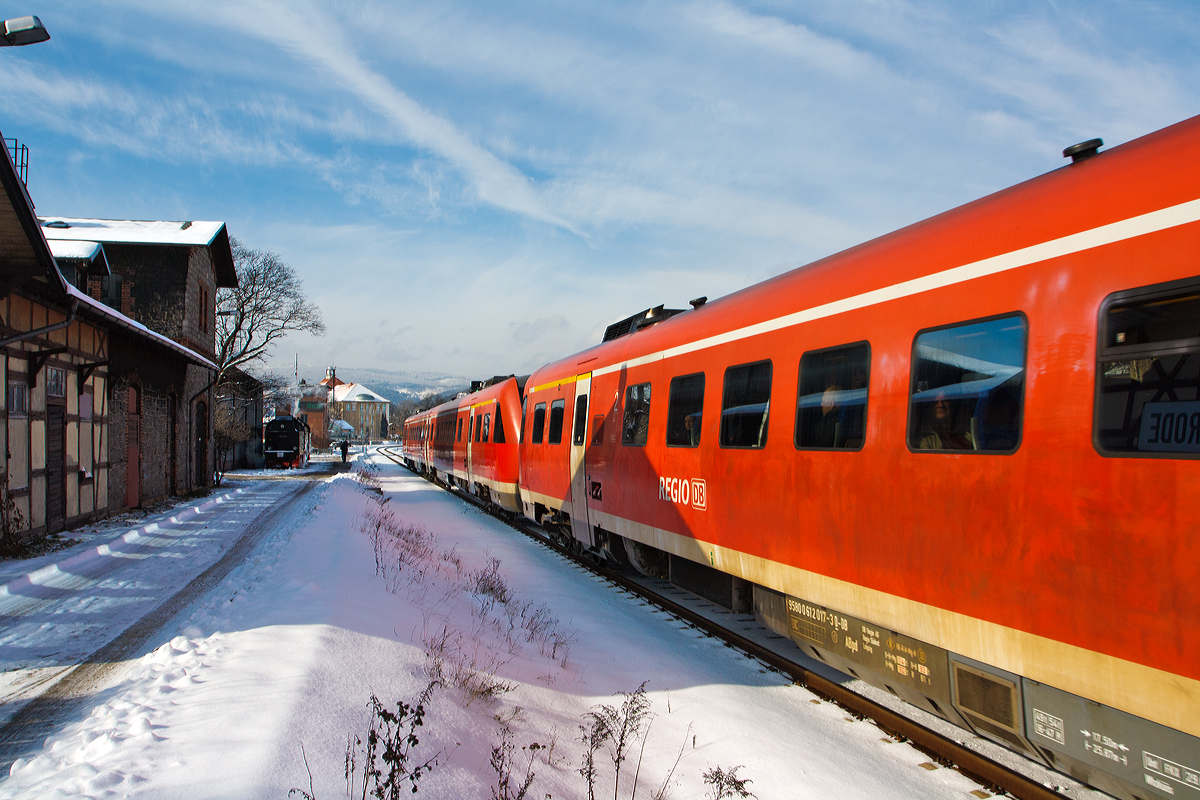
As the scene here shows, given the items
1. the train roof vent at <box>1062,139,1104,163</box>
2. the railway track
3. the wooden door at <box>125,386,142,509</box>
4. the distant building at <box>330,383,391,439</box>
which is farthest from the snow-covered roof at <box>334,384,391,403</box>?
the train roof vent at <box>1062,139,1104,163</box>

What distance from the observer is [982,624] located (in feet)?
11.6

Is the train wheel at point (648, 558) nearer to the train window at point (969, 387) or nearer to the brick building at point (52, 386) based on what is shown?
the train window at point (969, 387)

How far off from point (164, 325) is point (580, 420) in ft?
61.3

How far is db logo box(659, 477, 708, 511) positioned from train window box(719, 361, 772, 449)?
596 millimetres

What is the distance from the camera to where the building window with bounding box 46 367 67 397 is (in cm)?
1214

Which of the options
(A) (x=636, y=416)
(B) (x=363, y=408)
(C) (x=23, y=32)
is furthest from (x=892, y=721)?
(B) (x=363, y=408)

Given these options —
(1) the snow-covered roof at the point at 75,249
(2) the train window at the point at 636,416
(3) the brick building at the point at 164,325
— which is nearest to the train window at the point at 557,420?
(2) the train window at the point at 636,416

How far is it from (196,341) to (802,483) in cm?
2467

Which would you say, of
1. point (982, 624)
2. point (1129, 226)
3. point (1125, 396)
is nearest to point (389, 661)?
point (982, 624)

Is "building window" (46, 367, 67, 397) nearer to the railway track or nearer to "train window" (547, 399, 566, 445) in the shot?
"train window" (547, 399, 566, 445)

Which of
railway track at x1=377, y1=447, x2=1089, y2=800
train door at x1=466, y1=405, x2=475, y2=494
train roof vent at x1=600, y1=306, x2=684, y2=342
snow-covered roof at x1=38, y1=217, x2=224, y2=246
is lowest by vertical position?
railway track at x1=377, y1=447, x2=1089, y2=800

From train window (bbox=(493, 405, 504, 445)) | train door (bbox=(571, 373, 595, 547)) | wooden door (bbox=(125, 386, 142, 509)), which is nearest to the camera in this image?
train door (bbox=(571, 373, 595, 547))

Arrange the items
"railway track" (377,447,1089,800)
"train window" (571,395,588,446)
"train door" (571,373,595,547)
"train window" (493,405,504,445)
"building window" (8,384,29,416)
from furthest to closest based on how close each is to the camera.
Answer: "train window" (493,405,504,445)
"building window" (8,384,29,416)
"train window" (571,395,588,446)
"train door" (571,373,595,547)
"railway track" (377,447,1089,800)

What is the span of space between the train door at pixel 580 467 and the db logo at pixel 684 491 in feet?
8.34
